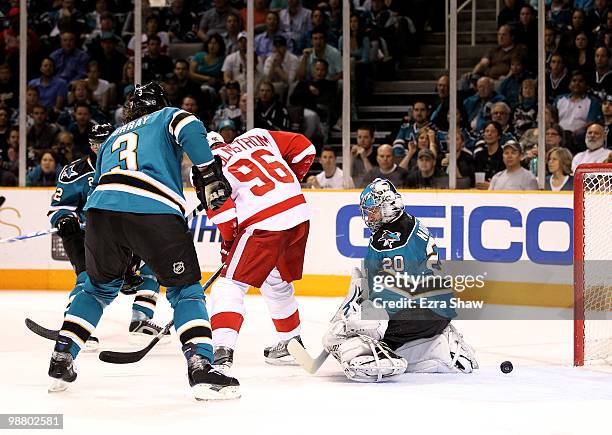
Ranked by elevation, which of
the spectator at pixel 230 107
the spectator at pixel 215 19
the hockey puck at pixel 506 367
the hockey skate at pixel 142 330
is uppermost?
the spectator at pixel 215 19

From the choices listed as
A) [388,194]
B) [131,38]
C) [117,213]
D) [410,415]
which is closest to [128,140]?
[117,213]

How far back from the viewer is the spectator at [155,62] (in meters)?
8.52

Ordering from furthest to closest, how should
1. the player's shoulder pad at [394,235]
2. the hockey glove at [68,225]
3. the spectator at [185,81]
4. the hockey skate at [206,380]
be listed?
1. the spectator at [185,81]
2. the hockey glove at [68,225]
3. the player's shoulder pad at [394,235]
4. the hockey skate at [206,380]

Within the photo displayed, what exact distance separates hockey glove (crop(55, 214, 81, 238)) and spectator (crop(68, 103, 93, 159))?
116 inches

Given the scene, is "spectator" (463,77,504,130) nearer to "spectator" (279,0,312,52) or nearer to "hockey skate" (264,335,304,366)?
"spectator" (279,0,312,52)

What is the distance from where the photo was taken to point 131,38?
28.4 ft

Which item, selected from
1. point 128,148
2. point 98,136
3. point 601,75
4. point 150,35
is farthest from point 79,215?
point 601,75

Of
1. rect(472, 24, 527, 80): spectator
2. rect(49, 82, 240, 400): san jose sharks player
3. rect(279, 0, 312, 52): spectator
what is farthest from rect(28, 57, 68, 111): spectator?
rect(49, 82, 240, 400): san jose sharks player

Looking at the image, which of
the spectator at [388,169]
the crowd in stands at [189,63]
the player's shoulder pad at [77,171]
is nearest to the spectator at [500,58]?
the crowd in stands at [189,63]

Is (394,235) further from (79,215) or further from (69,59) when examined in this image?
(69,59)

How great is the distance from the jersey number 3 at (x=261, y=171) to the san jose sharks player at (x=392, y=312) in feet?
1.20

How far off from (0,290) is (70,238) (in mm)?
2860

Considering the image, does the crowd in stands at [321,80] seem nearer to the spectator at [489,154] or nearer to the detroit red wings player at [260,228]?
the spectator at [489,154]

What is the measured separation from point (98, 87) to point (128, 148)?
469 cm
